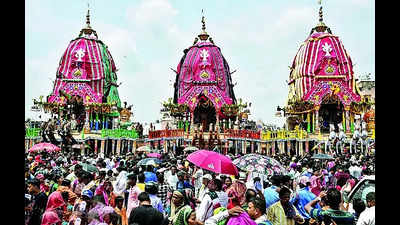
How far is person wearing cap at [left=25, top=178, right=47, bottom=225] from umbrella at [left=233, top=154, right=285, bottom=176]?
14.2 ft

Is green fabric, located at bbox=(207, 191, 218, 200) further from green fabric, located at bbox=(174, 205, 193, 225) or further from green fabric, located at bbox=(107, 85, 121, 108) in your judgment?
green fabric, located at bbox=(107, 85, 121, 108)

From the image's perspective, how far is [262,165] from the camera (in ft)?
29.6

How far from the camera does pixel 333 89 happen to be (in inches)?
1538

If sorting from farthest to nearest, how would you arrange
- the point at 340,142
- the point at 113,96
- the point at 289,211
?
the point at 113,96, the point at 340,142, the point at 289,211

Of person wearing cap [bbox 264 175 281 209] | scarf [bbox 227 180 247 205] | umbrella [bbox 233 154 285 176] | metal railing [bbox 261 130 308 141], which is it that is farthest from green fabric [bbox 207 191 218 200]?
metal railing [bbox 261 130 308 141]

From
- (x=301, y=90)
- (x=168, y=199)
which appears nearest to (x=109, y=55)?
(x=301, y=90)

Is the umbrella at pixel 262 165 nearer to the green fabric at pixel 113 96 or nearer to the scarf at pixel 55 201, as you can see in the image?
the scarf at pixel 55 201

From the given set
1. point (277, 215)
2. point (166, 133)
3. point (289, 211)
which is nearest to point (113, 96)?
point (166, 133)

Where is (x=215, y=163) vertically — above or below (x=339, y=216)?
above

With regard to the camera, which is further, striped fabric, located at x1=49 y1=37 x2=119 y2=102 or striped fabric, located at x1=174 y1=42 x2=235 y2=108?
striped fabric, located at x1=49 y1=37 x2=119 y2=102

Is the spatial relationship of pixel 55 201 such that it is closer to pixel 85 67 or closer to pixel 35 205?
pixel 35 205

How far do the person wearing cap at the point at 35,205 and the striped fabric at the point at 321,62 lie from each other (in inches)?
1394

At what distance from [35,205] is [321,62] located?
38197 millimetres

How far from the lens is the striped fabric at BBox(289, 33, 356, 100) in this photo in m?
40.7
